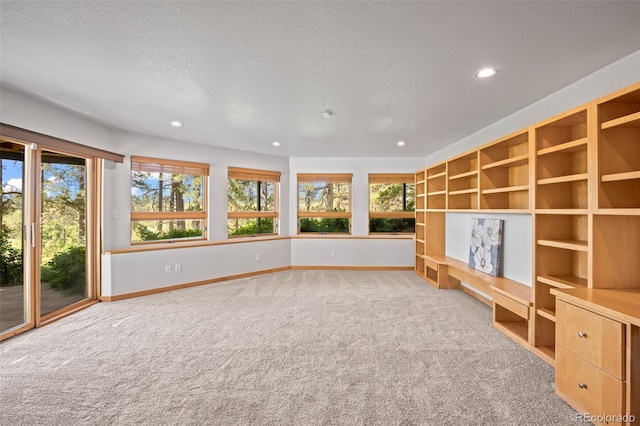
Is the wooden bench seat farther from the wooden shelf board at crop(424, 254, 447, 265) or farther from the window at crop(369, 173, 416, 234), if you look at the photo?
the window at crop(369, 173, 416, 234)

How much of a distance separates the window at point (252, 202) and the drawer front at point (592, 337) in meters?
5.08

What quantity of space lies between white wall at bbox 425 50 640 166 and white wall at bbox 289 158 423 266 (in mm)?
2455

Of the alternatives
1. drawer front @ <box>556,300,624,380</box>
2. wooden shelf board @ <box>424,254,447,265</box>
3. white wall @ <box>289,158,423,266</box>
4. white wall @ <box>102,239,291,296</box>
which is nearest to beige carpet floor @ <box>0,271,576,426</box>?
drawer front @ <box>556,300,624,380</box>

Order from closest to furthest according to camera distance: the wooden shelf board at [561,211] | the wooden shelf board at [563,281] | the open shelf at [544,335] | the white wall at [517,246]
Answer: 1. the wooden shelf board at [561,211]
2. the wooden shelf board at [563,281]
3. the open shelf at [544,335]
4. the white wall at [517,246]

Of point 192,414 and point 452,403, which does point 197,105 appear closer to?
point 192,414

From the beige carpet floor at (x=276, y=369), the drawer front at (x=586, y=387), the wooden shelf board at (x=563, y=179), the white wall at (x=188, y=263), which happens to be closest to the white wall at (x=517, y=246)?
the beige carpet floor at (x=276, y=369)

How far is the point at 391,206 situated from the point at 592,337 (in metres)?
4.94

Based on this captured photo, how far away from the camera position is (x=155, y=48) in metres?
2.14

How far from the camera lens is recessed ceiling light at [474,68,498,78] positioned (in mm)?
2465

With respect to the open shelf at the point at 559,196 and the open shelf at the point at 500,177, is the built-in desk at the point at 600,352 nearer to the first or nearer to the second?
the open shelf at the point at 559,196

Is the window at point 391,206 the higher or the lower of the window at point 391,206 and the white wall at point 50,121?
the lower

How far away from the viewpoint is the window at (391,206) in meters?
6.60

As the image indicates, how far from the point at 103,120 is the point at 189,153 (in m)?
1.38

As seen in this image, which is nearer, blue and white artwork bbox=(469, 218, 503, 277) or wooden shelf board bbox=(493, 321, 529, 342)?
wooden shelf board bbox=(493, 321, 529, 342)
